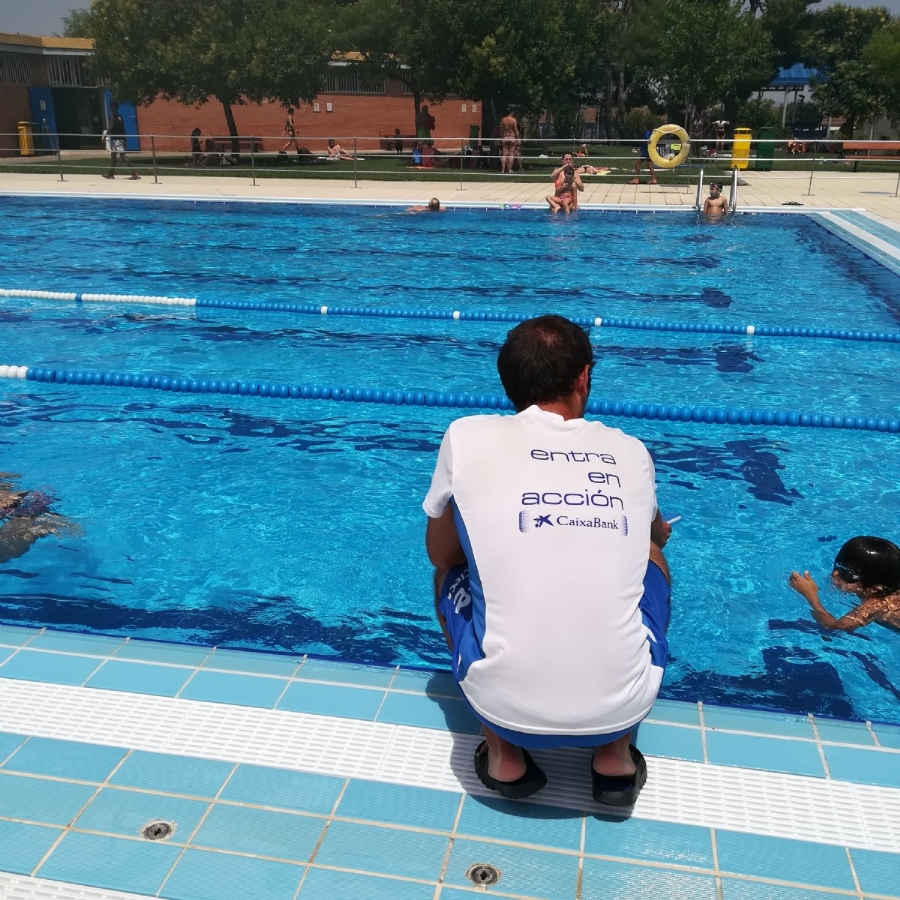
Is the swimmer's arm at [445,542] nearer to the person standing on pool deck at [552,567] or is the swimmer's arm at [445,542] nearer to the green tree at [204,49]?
the person standing on pool deck at [552,567]

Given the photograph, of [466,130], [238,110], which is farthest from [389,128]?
[238,110]

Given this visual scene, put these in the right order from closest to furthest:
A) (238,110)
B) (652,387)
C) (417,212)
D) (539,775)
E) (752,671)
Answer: (539,775) < (752,671) < (652,387) < (417,212) < (238,110)

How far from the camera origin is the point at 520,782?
2.43 m

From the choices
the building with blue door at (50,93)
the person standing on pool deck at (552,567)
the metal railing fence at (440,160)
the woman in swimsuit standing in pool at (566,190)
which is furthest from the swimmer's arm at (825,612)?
the building with blue door at (50,93)

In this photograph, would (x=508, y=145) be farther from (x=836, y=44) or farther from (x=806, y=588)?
(x=836, y=44)

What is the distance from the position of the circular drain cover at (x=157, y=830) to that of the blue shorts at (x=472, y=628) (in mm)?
826

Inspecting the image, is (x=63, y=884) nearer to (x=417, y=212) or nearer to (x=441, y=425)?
(x=441, y=425)

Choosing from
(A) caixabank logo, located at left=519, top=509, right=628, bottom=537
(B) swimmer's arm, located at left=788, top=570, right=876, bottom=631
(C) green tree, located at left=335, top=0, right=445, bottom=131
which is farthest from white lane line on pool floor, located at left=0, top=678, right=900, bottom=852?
(C) green tree, located at left=335, top=0, right=445, bottom=131

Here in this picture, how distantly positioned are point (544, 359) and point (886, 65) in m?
36.4

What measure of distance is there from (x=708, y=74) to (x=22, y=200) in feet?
70.2

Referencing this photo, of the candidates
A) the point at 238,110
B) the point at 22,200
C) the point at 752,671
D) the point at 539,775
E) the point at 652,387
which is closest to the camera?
the point at 539,775

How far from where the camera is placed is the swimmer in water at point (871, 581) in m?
3.91

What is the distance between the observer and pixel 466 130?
38.8 metres

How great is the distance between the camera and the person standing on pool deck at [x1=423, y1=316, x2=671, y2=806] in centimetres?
220
